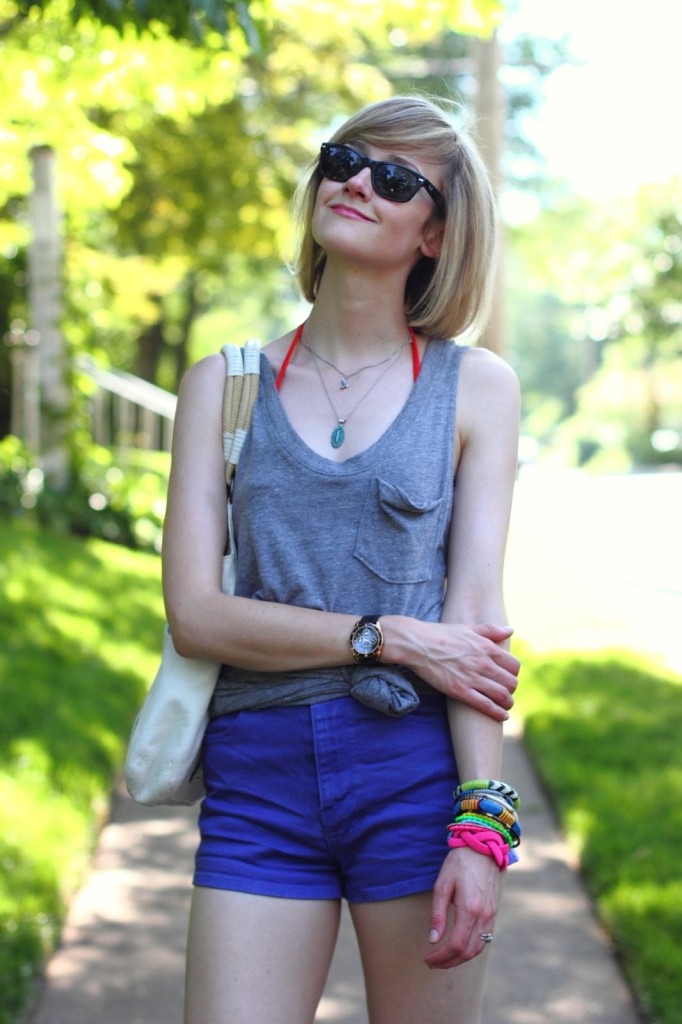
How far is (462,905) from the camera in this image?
2.08 meters

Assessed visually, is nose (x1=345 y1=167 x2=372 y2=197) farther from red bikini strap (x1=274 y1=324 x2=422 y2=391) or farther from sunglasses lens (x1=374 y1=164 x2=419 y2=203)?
red bikini strap (x1=274 y1=324 x2=422 y2=391)

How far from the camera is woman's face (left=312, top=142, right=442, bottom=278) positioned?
2377 mm

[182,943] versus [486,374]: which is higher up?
[486,374]

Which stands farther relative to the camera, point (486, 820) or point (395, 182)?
point (395, 182)

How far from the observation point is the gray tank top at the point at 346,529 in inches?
88.9

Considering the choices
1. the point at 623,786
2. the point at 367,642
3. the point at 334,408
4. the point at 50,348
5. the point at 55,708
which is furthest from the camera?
the point at 50,348

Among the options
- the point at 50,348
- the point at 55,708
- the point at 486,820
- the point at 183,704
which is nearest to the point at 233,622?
the point at 183,704

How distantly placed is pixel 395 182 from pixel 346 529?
636mm

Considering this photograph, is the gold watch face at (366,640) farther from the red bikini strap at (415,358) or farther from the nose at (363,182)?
the nose at (363,182)

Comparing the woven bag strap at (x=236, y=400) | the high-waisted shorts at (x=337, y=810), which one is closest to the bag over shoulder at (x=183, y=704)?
the woven bag strap at (x=236, y=400)

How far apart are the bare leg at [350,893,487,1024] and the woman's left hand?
7 centimetres

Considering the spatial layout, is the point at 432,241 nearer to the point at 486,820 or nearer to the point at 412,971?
the point at 486,820

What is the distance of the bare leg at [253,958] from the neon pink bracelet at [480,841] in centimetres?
27

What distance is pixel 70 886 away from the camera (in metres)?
4.58
